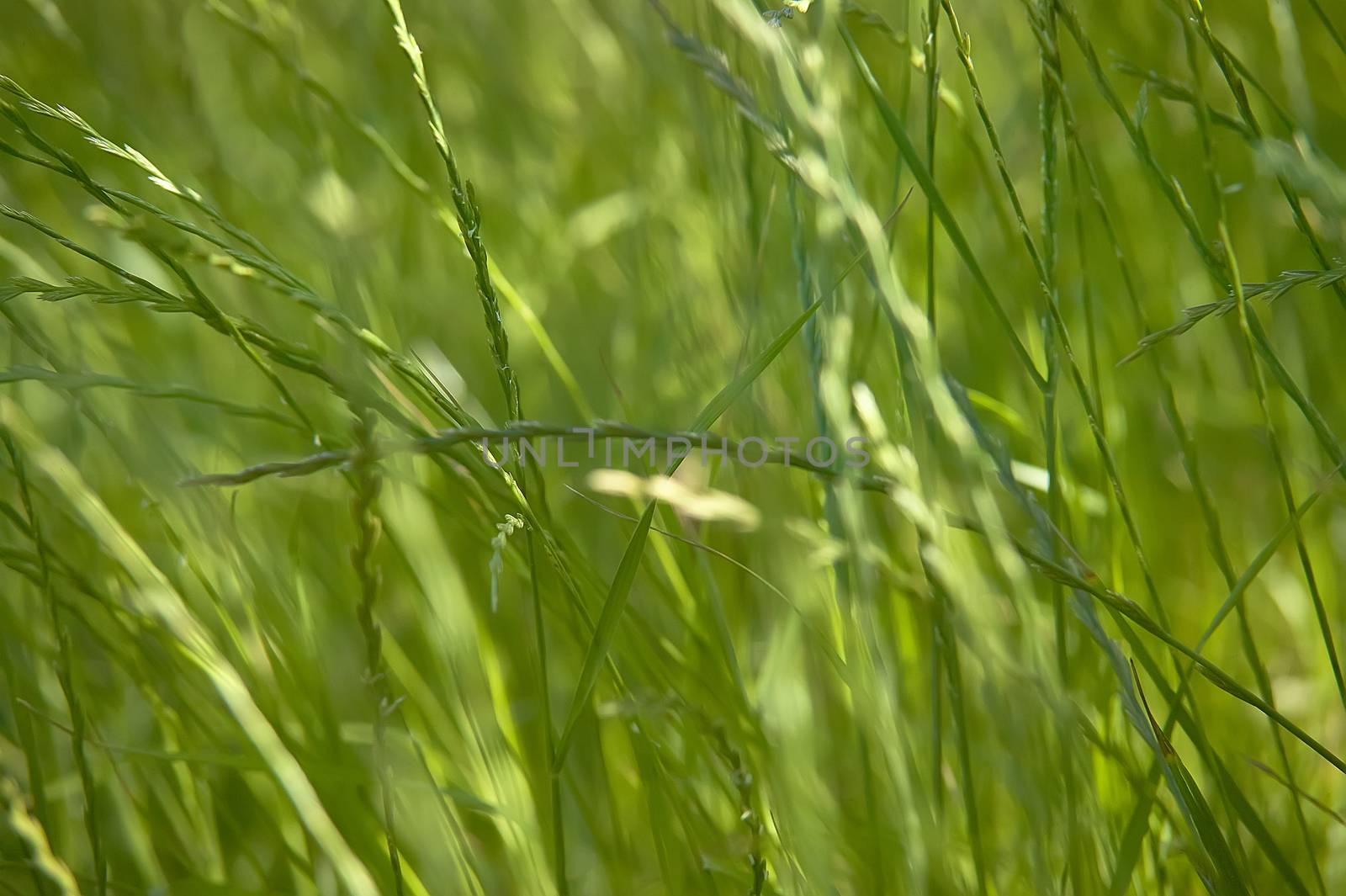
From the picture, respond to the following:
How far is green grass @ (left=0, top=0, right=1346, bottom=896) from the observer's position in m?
0.51

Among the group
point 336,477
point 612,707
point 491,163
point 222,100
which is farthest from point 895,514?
point 222,100

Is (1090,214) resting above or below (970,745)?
above

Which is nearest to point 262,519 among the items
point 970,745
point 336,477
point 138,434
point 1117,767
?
point 336,477

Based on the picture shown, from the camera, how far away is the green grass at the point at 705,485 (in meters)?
0.51

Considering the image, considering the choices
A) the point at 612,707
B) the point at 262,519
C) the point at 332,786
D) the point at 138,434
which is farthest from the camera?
the point at 262,519

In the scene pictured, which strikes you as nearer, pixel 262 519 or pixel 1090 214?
pixel 262 519


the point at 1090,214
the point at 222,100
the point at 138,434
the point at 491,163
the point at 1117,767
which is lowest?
the point at 1117,767

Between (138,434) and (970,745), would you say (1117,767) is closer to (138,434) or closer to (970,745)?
(970,745)

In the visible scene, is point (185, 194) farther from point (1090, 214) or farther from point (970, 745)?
point (1090, 214)

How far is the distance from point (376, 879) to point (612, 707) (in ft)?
0.97

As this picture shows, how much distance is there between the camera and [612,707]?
53 centimetres

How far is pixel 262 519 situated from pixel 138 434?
0.34 meters

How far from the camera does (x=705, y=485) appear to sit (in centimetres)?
79

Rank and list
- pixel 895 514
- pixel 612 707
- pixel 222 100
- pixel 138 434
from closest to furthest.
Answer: pixel 612 707, pixel 138 434, pixel 895 514, pixel 222 100
